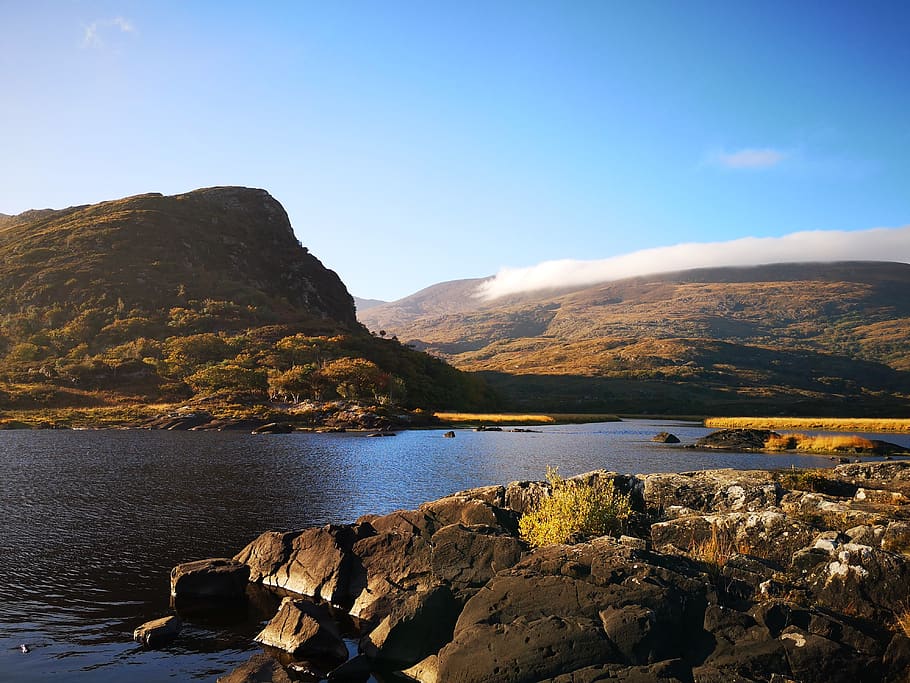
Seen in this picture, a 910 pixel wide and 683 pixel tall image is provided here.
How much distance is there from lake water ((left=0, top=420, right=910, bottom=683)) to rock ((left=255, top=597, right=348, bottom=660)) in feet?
2.80

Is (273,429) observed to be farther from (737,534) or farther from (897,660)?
(897,660)

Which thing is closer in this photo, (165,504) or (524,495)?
(524,495)

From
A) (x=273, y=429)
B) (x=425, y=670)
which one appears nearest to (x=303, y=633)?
(x=425, y=670)

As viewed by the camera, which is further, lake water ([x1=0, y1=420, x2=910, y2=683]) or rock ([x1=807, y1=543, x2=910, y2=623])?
lake water ([x1=0, y1=420, x2=910, y2=683])

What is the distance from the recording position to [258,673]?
1752 centimetres

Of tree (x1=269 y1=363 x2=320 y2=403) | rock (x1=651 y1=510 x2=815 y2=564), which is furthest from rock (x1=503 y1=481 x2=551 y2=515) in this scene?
tree (x1=269 y1=363 x2=320 y2=403)

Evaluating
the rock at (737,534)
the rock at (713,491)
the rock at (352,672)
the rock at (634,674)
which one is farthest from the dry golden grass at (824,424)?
the rock at (352,672)

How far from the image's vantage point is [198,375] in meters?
155

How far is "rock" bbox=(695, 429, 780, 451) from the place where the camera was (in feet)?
318

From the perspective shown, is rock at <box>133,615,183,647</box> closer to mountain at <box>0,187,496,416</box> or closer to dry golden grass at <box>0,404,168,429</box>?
dry golden grass at <box>0,404,168,429</box>

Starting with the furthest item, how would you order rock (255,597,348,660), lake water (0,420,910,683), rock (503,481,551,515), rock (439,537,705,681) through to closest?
rock (503,481,551,515), lake water (0,420,910,683), rock (255,597,348,660), rock (439,537,705,681)

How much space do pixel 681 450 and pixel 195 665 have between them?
8293cm

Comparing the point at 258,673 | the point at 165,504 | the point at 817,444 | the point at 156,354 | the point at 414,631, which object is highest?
the point at 156,354

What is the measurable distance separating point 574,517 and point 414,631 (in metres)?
7.70
